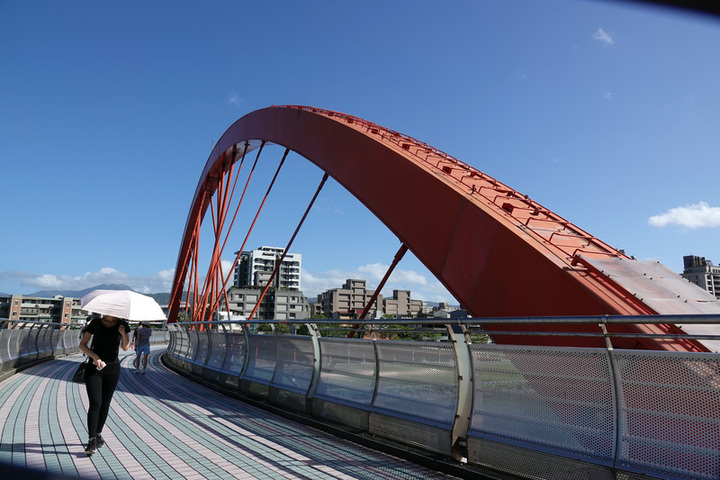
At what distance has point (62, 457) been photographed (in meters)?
5.08

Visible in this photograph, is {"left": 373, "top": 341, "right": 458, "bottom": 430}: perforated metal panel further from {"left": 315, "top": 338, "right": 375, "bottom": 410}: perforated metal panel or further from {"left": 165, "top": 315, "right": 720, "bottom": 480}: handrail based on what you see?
{"left": 315, "top": 338, "right": 375, "bottom": 410}: perforated metal panel

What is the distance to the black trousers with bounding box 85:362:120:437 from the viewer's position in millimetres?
5310

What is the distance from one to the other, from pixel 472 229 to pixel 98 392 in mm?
5330

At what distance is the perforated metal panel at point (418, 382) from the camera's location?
5078mm

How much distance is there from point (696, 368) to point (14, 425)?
7.58 m

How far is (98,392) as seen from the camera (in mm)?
5512

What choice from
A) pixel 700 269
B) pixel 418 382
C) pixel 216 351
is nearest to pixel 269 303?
pixel 700 269

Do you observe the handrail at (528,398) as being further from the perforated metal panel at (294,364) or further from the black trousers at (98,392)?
the black trousers at (98,392)

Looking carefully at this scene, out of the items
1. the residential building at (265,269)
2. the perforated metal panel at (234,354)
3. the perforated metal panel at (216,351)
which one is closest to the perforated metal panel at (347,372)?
the perforated metal panel at (234,354)

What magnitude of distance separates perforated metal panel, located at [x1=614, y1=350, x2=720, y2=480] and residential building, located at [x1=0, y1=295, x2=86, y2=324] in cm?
12728

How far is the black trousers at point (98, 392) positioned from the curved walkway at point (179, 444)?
309 millimetres

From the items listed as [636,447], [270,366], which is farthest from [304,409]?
[636,447]

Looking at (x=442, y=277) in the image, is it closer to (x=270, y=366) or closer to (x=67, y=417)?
(x=270, y=366)

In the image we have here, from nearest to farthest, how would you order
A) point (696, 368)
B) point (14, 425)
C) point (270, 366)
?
1. point (696, 368)
2. point (14, 425)
3. point (270, 366)
